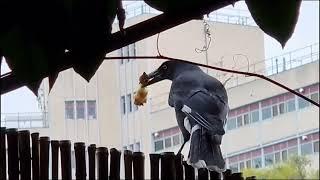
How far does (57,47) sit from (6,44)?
0.04 ft

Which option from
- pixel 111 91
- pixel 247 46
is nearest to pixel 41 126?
pixel 111 91

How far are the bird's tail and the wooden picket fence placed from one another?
0.5 inches

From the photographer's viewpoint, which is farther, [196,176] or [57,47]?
[196,176]

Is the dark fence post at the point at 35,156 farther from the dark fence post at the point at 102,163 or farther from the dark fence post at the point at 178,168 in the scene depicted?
the dark fence post at the point at 178,168

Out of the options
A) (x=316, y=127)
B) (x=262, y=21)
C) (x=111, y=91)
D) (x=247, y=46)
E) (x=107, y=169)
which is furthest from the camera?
(x=316, y=127)

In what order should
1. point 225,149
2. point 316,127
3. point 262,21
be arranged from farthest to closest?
point 316,127
point 225,149
point 262,21

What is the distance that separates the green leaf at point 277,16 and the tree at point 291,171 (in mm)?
3657

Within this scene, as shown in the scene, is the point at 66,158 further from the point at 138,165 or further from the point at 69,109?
the point at 69,109

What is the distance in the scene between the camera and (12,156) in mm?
1065

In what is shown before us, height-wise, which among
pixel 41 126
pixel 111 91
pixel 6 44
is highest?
pixel 111 91

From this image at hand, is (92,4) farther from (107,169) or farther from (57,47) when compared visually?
(107,169)

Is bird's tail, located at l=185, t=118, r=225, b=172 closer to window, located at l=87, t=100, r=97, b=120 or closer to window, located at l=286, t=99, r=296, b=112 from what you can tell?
window, located at l=87, t=100, r=97, b=120

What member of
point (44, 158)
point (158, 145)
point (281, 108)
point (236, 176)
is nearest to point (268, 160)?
point (281, 108)

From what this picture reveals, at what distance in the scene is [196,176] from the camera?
119 cm
